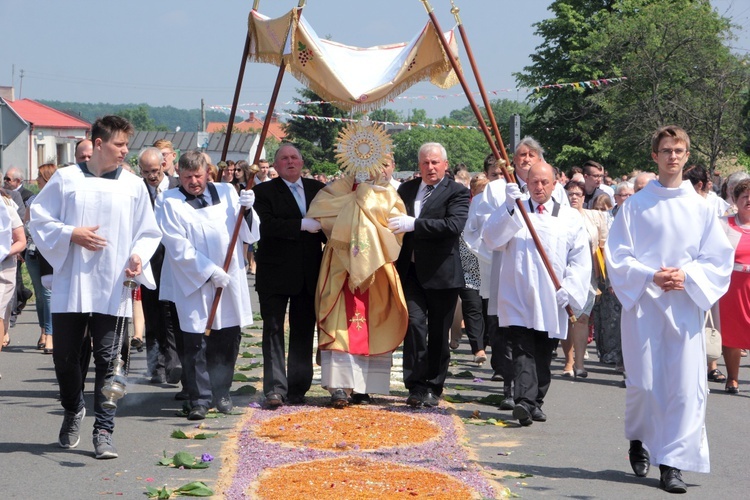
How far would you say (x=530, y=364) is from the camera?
9180 mm

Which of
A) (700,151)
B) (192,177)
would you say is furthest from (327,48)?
(700,151)

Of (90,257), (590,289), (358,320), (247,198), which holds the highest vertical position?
(247,198)

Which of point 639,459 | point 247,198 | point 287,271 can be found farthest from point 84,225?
point 639,459

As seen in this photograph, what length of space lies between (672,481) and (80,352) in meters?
3.97

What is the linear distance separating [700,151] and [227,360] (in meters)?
32.1

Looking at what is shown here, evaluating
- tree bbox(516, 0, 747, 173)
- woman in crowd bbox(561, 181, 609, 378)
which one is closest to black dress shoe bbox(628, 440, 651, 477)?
woman in crowd bbox(561, 181, 609, 378)

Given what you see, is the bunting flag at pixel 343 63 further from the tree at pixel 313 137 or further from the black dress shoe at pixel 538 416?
the tree at pixel 313 137

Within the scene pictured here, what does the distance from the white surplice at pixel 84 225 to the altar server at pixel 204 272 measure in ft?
→ 4.51

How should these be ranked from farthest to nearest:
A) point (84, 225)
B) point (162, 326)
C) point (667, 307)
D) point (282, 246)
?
point (162, 326) < point (282, 246) < point (84, 225) < point (667, 307)

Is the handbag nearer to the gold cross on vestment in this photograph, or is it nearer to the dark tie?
the dark tie

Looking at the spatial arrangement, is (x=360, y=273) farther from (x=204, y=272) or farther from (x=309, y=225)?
(x=204, y=272)

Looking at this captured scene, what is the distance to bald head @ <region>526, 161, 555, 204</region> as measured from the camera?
9.41 meters

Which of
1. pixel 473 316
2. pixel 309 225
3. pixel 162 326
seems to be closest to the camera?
pixel 309 225

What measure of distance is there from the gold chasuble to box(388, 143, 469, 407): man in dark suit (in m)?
0.20
